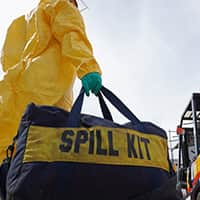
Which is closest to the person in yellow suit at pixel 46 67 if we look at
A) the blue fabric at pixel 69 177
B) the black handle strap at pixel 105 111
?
the black handle strap at pixel 105 111

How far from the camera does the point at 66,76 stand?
162 centimetres

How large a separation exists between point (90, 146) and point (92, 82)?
1.23ft

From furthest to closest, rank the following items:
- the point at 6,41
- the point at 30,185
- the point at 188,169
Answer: the point at 188,169 → the point at 6,41 → the point at 30,185

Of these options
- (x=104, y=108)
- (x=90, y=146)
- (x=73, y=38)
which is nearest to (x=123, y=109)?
(x=104, y=108)

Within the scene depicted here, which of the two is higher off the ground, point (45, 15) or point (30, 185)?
point (45, 15)

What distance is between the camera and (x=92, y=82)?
1.32 meters

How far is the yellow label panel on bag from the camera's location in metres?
0.96

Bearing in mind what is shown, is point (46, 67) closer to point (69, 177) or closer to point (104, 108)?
point (104, 108)

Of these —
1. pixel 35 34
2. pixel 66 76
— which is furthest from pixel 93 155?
pixel 35 34

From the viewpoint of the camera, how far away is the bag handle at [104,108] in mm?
1022

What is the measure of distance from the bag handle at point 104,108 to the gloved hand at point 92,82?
4 centimetres

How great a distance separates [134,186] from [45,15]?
955mm

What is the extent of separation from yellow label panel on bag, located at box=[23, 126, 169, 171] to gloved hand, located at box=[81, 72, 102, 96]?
0.97ft

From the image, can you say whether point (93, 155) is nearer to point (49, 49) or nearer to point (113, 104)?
point (113, 104)
